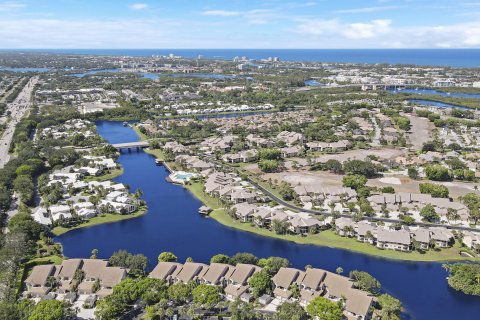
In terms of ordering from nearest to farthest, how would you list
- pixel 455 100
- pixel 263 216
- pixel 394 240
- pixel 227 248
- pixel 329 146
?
pixel 394 240 → pixel 227 248 → pixel 263 216 → pixel 329 146 → pixel 455 100

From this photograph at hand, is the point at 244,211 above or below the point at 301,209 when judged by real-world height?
above

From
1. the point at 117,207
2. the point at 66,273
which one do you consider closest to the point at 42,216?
the point at 117,207

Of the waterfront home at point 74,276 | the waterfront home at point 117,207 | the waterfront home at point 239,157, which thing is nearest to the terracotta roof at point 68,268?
the waterfront home at point 74,276

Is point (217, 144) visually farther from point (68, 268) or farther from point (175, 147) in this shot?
point (68, 268)

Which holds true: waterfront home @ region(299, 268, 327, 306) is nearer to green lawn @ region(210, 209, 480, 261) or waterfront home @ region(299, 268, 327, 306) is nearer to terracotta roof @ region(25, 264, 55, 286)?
green lawn @ region(210, 209, 480, 261)

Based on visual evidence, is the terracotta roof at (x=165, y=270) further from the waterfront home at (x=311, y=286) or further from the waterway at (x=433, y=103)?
the waterway at (x=433, y=103)

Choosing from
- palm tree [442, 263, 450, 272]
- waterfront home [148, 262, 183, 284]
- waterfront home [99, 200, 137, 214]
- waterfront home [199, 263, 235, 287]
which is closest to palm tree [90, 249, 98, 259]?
waterfront home [148, 262, 183, 284]
